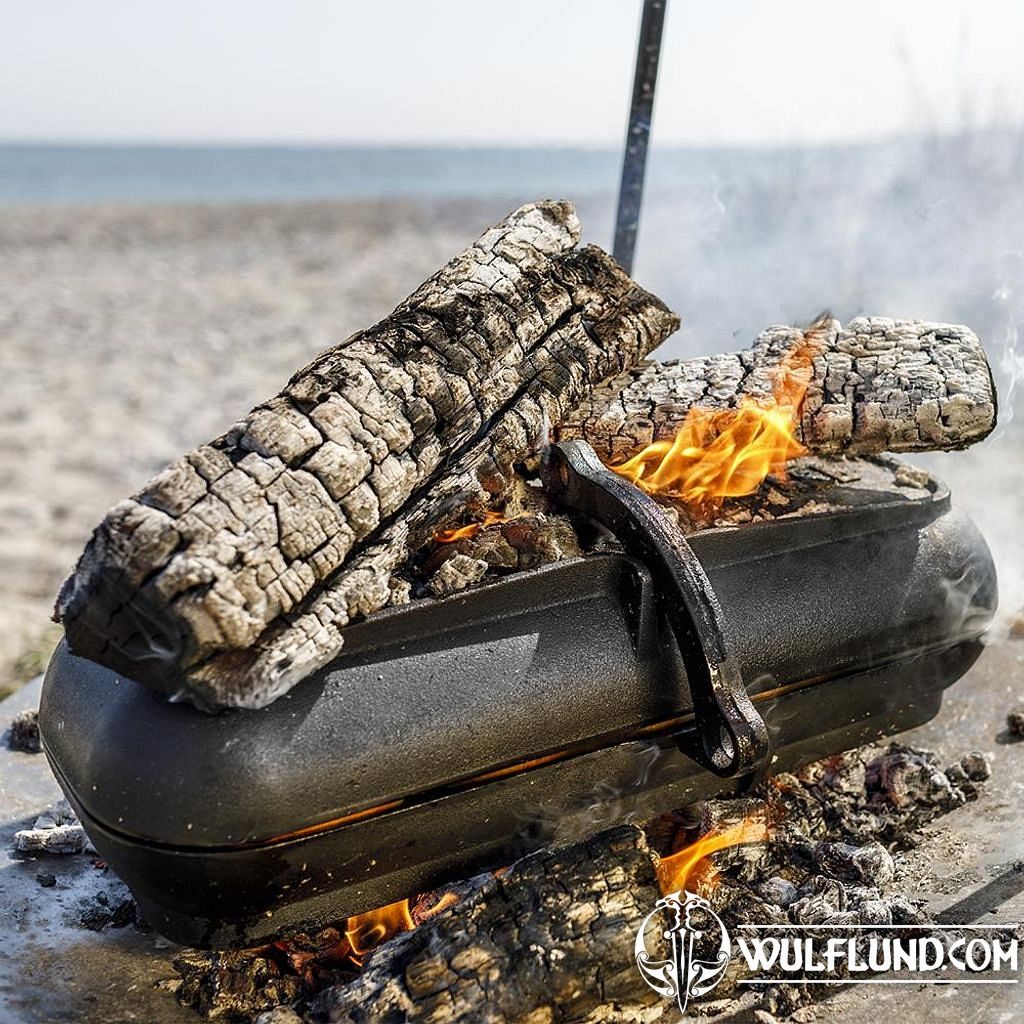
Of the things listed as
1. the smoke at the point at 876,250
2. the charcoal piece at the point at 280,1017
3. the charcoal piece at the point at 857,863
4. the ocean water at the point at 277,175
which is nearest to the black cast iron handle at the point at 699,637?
the charcoal piece at the point at 857,863

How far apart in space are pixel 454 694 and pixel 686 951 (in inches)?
27.1

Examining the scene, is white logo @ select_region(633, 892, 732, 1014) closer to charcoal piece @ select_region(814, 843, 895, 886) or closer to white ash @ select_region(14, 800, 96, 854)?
charcoal piece @ select_region(814, 843, 895, 886)

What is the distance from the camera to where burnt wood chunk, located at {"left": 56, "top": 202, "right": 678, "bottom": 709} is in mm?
1828

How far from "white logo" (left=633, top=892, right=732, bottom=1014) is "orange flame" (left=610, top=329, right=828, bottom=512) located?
86cm

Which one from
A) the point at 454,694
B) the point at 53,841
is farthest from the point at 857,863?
the point at 53,841

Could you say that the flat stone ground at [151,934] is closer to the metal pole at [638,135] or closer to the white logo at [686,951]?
the white logo at [686,951]

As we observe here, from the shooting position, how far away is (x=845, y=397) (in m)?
2.49

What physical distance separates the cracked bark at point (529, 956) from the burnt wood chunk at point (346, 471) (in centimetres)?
57

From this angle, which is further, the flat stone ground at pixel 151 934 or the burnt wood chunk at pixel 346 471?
the flat stone ground at pixel 151 934

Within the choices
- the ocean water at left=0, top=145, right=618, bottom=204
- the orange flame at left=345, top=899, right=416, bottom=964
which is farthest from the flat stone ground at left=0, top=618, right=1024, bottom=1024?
the ocean water at left=0, top=145, right=618, bottom=204

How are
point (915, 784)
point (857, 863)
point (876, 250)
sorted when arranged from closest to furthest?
point (857, 863) < point (915, 784) < point (876, 250)

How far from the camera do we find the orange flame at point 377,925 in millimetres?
2225

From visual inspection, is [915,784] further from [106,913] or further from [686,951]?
[106,913]

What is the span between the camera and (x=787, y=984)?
2.10 m
